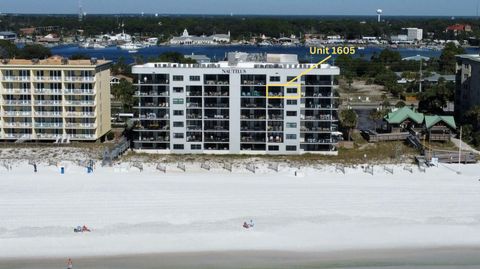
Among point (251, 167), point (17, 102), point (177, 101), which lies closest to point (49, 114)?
point (17, 102)

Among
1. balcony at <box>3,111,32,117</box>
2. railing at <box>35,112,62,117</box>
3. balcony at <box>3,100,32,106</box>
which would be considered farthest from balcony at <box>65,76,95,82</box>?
balcony at <box>3,111,32,117</box>

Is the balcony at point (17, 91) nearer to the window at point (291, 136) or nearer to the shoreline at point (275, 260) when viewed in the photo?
the window at point (291, 136)

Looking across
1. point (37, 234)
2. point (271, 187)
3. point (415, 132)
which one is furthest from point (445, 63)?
point (37, 234)

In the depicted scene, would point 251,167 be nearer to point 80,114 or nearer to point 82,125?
point 82,125

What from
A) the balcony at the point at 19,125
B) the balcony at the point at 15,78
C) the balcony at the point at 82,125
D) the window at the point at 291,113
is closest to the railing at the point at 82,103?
the balcony at the point at 82,125

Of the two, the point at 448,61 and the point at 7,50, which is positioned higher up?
the point at 7,50

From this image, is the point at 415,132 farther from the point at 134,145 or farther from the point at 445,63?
the point at 445,63
